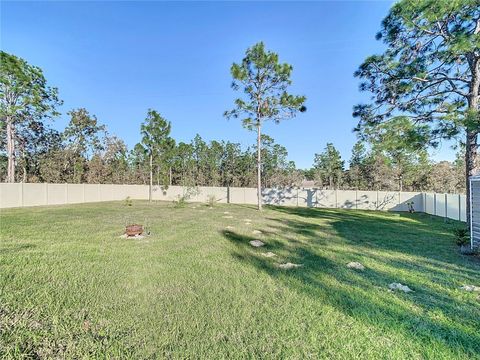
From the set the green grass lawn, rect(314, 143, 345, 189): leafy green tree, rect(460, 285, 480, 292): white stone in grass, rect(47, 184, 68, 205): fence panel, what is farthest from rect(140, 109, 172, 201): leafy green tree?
rect(314, 143, 345, 189): leafy green tree

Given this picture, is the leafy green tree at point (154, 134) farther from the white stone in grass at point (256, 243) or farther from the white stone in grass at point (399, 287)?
the white stone in grass at point (399, 287)

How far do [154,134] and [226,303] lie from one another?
57.1 ft

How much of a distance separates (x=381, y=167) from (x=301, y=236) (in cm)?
2114

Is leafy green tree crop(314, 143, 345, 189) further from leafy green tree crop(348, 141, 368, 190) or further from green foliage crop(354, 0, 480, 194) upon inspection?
green foliage crop(354, 0, 480, 194)

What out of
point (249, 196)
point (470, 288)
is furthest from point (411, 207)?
point (470, 288)

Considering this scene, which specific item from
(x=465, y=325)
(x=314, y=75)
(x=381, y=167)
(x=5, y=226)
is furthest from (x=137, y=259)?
(x=381, y=167)

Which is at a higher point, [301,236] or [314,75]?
[314,75]

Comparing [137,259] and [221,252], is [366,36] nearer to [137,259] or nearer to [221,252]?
[221,252]

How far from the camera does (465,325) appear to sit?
2391mm

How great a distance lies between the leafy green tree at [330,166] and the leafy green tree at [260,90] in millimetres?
16427

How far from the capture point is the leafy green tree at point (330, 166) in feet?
96.5

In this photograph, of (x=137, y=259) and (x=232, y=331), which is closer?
(x=232, y=331)

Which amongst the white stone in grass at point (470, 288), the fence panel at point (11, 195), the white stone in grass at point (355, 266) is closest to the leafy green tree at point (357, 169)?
the white stone in grass at point (355, 266)

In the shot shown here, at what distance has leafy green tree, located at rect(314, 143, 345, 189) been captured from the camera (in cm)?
2942
